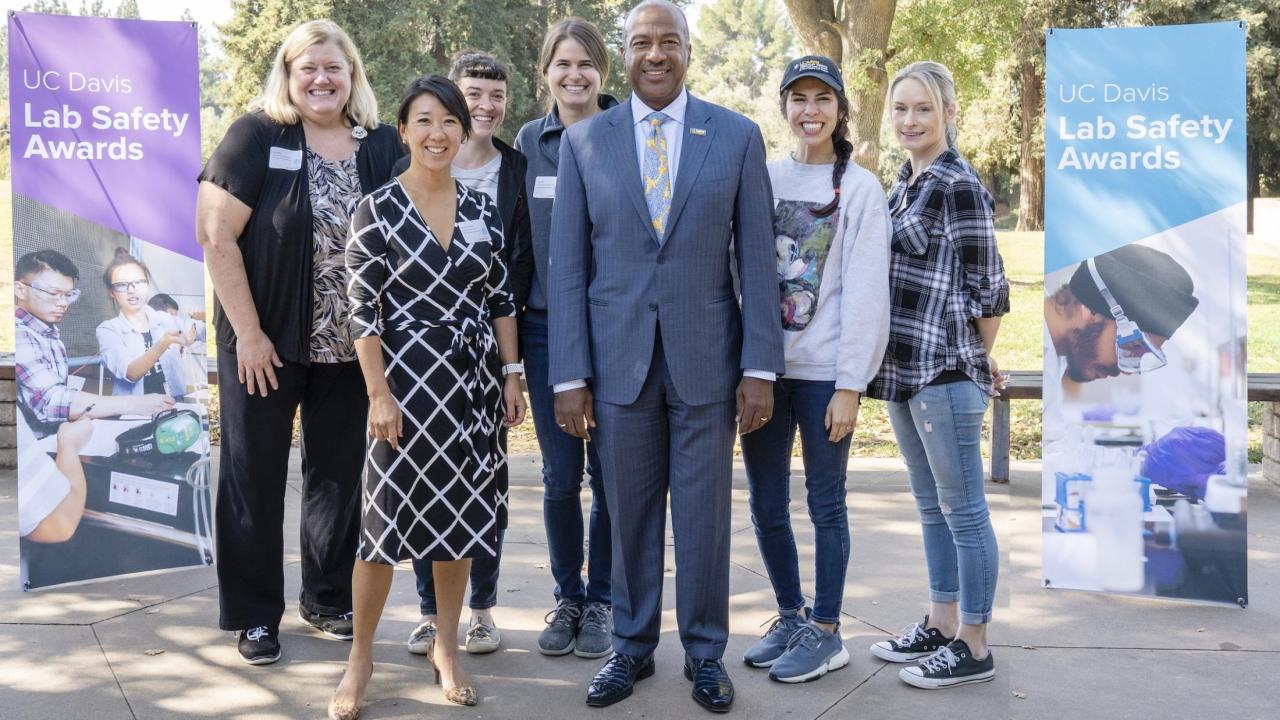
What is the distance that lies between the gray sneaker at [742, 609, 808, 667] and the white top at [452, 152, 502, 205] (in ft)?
5.65

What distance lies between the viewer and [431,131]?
3.46 m

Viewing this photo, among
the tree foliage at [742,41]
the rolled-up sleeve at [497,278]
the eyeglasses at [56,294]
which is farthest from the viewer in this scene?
the tree foliage at [742,41]

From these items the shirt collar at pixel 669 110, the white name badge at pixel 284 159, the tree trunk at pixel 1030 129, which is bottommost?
the white name badge at pixel 284 159

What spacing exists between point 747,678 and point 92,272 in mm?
3016

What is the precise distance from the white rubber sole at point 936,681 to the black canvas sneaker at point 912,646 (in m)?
0.17

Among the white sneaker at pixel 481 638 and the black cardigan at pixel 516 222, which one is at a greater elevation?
the black cardigan at pixel 516 222

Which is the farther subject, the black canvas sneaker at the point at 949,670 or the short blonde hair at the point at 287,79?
the short blonde hair at the point at 287,79

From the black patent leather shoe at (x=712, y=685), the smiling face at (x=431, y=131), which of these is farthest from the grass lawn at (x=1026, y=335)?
the smiling face at (x=431, y=131)

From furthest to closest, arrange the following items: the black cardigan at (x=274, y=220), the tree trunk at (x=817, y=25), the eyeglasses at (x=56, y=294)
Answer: the tree trunk at (x=817, y=25), the eyeglasses at (x=56, y=294), the black cardigan at (x=274, y=220)

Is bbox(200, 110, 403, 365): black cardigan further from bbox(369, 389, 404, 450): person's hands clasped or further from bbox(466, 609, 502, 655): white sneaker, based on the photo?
bbox(466, 609, 502, 655): white sneaker

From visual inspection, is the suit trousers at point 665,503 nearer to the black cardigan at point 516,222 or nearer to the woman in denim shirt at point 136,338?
the black cardigan at point 516,222

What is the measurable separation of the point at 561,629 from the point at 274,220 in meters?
1.68

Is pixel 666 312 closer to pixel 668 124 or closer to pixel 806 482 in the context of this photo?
pixel 668 124

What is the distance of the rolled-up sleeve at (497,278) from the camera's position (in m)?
3.62
